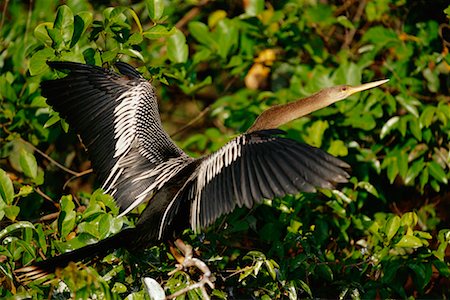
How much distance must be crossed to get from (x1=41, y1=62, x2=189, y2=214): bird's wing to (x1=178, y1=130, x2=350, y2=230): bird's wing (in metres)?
0.46

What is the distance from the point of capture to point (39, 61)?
3.15m

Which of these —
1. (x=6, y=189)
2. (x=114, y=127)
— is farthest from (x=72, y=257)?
(x=114, y=127)

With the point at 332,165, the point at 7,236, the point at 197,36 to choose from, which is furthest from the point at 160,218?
the point at 197,36

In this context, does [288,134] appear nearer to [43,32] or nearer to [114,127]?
[114,127]

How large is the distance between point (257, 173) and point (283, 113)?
30.7 inches

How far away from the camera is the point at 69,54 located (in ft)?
10.5

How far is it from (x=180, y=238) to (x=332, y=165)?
90 centimetres

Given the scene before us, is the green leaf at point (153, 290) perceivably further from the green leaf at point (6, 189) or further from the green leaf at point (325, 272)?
the green leaf at point (325, 272)

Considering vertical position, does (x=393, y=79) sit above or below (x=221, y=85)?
above

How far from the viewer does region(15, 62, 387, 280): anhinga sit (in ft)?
8.19

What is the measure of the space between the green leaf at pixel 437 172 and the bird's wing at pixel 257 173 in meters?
1.45

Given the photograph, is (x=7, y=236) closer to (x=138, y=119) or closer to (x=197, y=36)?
(x=138, y=119)

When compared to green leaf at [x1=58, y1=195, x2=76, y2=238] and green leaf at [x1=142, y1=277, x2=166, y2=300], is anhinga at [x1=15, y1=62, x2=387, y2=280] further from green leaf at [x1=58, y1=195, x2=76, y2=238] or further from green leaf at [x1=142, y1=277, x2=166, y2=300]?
green leaf at [x1=142, y1=277, x2=166, y2=300]

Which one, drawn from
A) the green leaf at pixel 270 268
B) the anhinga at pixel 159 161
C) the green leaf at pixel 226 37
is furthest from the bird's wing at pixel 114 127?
the green leaf at pixel 226 37
